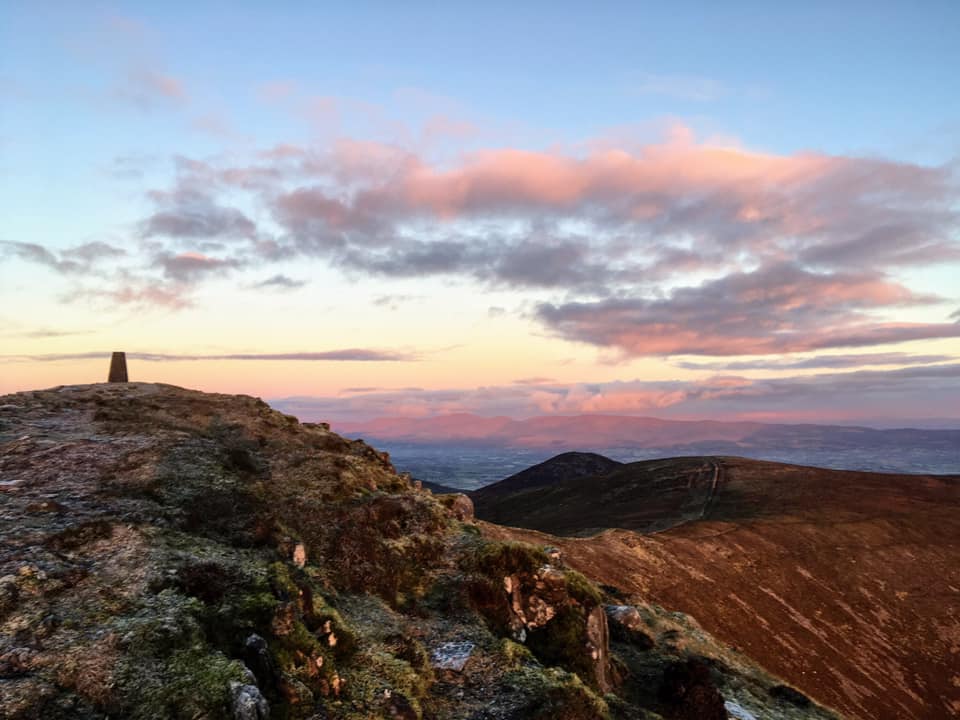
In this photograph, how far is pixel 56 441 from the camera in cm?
3794

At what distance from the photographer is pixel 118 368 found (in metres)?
59.0

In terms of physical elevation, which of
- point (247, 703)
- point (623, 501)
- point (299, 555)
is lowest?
point (623, 501)

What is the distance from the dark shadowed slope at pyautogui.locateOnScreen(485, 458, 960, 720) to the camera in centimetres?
6950

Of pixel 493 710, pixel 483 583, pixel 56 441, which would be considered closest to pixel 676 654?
pixel 483 583

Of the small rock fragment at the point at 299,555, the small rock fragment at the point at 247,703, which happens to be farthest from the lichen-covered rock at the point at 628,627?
the small rock fragment at the point at 247,703

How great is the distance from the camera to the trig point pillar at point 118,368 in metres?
58.5

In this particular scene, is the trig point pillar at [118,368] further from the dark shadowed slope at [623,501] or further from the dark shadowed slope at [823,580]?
the dark shadowed slope at [623,501]

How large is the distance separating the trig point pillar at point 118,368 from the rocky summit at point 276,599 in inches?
407

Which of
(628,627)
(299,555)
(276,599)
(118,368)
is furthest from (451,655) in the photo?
(118,368)

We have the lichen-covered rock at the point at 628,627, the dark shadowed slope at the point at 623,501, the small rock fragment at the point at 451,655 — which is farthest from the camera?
the dark shadowed slope at the point at 623,501

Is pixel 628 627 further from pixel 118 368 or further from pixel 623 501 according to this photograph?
pixel 623 501

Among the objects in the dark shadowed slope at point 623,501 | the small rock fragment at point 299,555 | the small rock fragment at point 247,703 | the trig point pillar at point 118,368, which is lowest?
the dark shadowed slope at point 623,501

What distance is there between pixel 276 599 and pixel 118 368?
45.1 meters

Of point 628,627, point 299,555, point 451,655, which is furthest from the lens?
point 628,627
